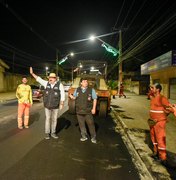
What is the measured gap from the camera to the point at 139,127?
834 centimetres

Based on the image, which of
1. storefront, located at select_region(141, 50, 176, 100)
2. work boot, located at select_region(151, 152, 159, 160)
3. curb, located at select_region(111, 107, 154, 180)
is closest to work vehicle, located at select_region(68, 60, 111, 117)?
curb, located at select_region(111, 107, 154, 180)

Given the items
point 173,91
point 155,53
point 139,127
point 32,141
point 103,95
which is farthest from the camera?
point 155,53

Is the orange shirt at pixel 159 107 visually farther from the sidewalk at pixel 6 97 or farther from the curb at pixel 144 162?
the sidewalk at pixel 6 97

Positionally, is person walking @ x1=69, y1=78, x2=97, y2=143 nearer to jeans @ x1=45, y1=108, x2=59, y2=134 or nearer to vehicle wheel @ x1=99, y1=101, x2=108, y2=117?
jeans @ x1=45, y1=108, x2=59, y2=134

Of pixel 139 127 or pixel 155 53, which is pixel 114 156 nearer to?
pixel 139 127

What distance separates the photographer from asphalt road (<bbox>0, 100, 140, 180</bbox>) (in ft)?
13.6

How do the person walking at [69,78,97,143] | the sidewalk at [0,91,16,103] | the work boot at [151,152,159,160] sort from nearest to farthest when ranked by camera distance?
the work boot at [151,152,159,160] → the person walking at [69,78,97,143] → the sidewalk at [0,91,16,103]

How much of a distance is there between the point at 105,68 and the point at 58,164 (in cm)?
936

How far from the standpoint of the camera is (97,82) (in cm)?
1166

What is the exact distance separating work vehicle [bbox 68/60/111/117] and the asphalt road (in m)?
3.11

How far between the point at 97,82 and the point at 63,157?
6.99 meters

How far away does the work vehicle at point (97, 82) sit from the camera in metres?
10.4

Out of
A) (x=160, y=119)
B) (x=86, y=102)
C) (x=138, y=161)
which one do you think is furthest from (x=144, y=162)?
(x=86, y=102)

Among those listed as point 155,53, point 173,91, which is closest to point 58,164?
point 173,91
